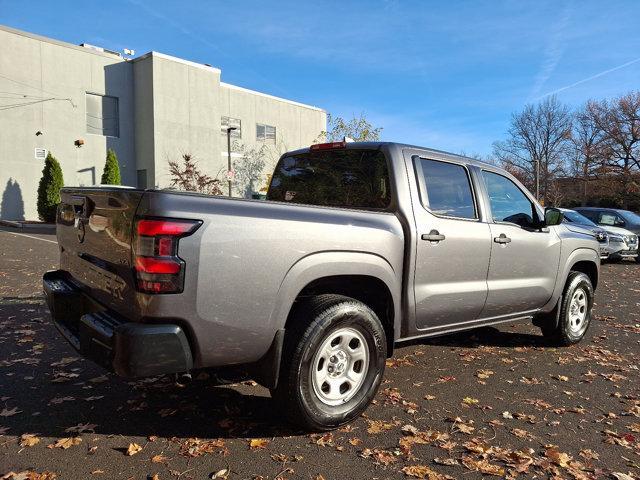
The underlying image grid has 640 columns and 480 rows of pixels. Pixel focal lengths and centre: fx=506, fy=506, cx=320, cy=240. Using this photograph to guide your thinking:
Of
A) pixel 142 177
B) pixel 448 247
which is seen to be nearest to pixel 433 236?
pixel 448 247

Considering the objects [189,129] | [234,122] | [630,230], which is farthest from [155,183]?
[630,230]

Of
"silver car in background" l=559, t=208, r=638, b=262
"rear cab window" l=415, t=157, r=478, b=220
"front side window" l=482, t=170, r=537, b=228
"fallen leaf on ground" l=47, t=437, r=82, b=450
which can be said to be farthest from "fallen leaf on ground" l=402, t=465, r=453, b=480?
"silver car in background" l=559, t=208, r=638, b=262

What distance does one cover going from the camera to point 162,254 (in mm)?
2619

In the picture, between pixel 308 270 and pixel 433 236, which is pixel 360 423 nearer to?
pixel 308 270

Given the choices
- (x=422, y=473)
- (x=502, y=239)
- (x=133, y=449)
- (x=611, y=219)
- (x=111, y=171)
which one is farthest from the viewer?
(x=111, y=171)

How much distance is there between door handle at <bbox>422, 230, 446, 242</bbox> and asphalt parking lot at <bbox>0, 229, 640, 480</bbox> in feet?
4.12

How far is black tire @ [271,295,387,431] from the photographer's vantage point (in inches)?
122

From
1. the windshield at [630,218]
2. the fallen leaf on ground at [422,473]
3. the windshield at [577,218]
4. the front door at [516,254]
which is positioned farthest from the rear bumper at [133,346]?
the windshield at [630,218]

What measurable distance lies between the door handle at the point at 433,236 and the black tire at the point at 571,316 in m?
2.30

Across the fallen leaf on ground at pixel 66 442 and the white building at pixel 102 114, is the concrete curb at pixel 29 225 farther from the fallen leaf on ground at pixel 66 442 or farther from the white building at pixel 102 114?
the fallen leaf on ground at pixel 66 442

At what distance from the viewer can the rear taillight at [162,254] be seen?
103 inches

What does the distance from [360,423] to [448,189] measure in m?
2.02

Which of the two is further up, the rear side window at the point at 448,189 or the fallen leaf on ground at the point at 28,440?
the rear side window at the point at 448,189

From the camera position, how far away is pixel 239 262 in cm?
280
